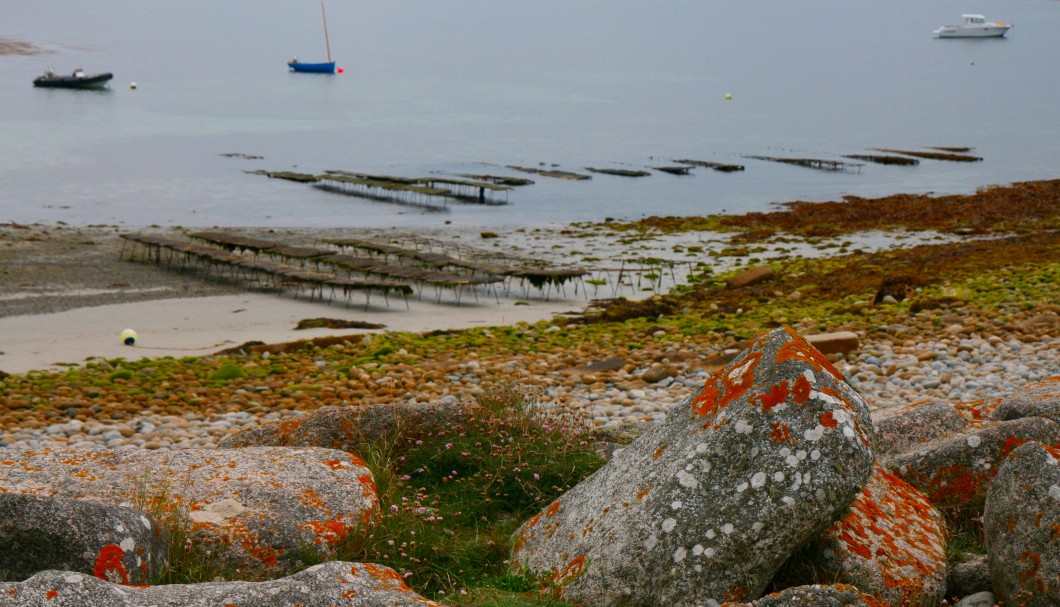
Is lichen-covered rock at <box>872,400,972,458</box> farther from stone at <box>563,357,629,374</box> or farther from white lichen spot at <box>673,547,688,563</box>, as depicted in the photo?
stone at <box>563,357,629,374</box>

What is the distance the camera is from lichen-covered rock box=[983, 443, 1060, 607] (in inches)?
175

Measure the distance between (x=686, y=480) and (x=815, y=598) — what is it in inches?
38.2

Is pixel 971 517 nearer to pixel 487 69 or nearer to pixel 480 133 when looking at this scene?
pixel 480 133

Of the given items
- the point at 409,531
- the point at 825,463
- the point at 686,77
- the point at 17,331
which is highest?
the point at 686,77

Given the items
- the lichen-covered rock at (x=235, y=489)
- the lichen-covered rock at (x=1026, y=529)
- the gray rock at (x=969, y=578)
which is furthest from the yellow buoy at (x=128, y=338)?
the lichen-covered rock at (x=1026, y=529)

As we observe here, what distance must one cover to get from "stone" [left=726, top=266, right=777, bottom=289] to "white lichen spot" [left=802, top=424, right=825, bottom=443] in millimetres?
18980

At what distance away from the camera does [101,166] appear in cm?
5591

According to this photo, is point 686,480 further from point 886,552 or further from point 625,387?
point 625,387

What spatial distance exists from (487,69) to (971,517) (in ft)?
498

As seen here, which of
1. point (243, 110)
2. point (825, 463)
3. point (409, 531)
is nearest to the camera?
point (825, 463)

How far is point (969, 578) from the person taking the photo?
511 cm

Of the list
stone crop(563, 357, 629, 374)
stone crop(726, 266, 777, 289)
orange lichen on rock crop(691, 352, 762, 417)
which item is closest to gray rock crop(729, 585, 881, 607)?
orange lichen on rock crop(691, 352, 762, 417)

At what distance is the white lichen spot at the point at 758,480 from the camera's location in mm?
4703

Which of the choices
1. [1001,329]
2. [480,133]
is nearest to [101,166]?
[480,133]
